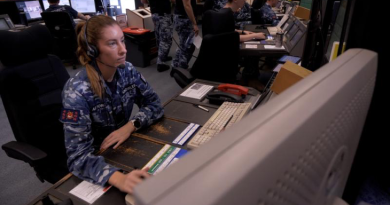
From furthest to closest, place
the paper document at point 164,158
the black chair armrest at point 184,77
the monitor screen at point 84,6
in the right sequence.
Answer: the monitor screen at point 84,6 < the black chair armrest at point 184,77 < the paper document at point 164,158

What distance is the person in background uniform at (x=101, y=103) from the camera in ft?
3.18

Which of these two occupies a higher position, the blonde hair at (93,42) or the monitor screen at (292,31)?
the blonde hair at (93,42)

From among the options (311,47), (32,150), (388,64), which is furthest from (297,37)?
(32,150)

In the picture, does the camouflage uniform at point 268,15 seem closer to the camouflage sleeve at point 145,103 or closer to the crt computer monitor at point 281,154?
the camouflage sleeve at point 145,103

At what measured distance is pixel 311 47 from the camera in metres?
1.13

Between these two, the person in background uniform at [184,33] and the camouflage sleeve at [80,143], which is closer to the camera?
the camouflage sleeve at [80,143]

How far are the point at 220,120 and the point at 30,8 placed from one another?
4511mm

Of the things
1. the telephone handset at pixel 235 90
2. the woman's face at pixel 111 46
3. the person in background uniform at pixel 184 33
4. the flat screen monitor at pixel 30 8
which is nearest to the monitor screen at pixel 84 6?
the flat screen monitor at pixel 30 8

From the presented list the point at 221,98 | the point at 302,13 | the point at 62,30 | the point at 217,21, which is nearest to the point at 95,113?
the point at 221,98

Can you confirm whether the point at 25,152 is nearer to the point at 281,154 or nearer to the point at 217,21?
the point at 281,154

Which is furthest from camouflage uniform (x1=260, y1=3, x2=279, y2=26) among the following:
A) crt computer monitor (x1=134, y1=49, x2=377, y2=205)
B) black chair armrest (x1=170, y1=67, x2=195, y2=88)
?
crt computer monitor (x1=134, y1=49, x2=377, y2=205)

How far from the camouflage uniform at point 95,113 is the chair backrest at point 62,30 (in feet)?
9.00

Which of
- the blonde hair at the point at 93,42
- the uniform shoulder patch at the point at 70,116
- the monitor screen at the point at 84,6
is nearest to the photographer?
the uniform shoulder patch at the point at 70,116

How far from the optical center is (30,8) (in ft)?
13.9
